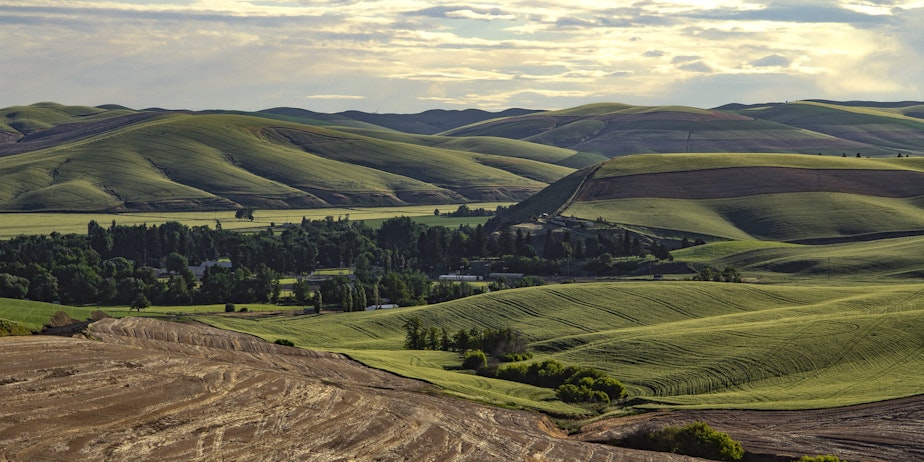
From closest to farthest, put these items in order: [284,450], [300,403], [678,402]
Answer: [284,450] < [300,403] < [678,402]

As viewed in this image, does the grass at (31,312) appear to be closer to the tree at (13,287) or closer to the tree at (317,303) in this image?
the tree at (317,303)

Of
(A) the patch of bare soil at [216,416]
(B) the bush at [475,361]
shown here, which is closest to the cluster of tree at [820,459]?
(A) the patch of bare soil at [216,416]

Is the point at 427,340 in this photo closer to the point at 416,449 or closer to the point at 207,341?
the point at 207,341

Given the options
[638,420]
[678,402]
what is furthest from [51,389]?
[678,402]

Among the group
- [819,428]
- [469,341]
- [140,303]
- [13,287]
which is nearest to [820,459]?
[819,428]

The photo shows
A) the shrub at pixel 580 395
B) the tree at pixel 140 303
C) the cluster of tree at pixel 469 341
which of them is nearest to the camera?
the shrub at pixel 580 395

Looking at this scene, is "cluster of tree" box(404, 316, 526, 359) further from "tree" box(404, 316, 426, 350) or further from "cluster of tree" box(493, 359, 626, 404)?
"cluster of tree" box(493, 359, 626, 404)

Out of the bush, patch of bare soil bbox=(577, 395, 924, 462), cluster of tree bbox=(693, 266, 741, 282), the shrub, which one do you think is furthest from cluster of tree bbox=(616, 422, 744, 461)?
cluster of tree bbox=(693, 266, 741, 282)
